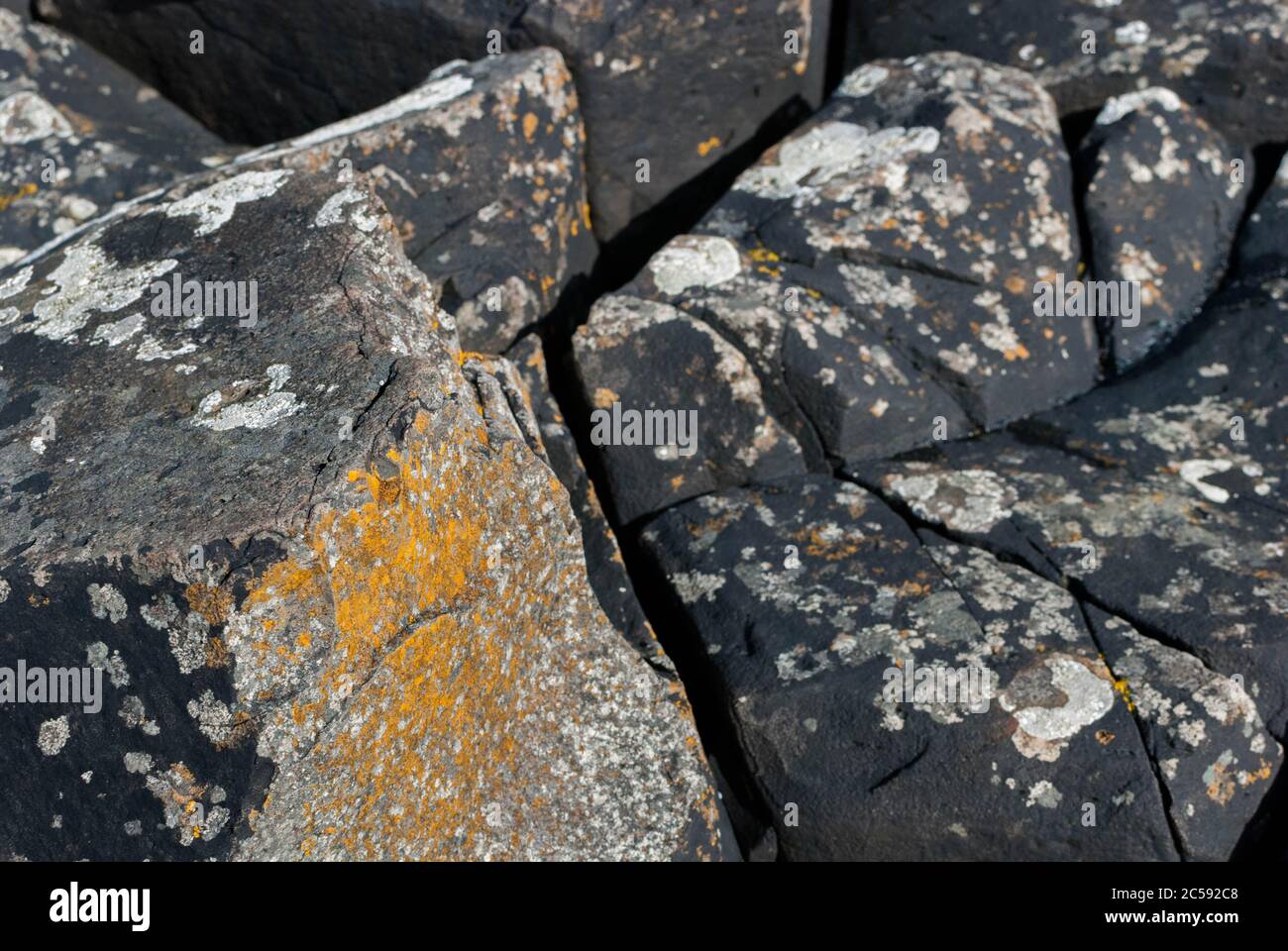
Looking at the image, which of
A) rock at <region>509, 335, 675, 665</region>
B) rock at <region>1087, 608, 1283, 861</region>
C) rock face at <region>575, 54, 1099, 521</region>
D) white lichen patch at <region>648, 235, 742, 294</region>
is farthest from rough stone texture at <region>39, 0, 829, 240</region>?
rock at <region>1087, 608, 1283, 861</region>

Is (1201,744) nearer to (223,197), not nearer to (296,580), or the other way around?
(296,580)

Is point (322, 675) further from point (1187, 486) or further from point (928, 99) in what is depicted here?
point (928, 99)

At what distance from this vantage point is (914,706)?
140 inches

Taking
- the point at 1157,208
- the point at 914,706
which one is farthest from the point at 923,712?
the point at 1157,208

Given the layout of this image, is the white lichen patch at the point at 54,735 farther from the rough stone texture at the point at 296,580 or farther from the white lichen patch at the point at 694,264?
the white lichen patch at the point at 694,264

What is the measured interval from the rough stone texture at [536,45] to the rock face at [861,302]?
0.55 metres

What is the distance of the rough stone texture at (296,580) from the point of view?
103 inches

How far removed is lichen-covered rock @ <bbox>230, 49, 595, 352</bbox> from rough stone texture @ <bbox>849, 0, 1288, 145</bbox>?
217cm

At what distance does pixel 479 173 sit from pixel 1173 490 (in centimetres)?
271

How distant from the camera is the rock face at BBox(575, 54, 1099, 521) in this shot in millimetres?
4309

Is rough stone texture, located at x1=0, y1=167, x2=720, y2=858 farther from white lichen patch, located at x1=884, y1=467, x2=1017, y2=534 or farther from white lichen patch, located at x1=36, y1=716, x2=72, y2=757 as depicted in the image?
white lichen patch, located at x1=884, y1=467, x2=1017, y2=534

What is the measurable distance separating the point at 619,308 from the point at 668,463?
1.94 feet

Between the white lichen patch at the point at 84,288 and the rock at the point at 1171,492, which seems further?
the rock at the point at 1171,492

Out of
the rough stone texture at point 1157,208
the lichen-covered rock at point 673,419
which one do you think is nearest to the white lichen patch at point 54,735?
the lichen-covered rock at point 673,419
